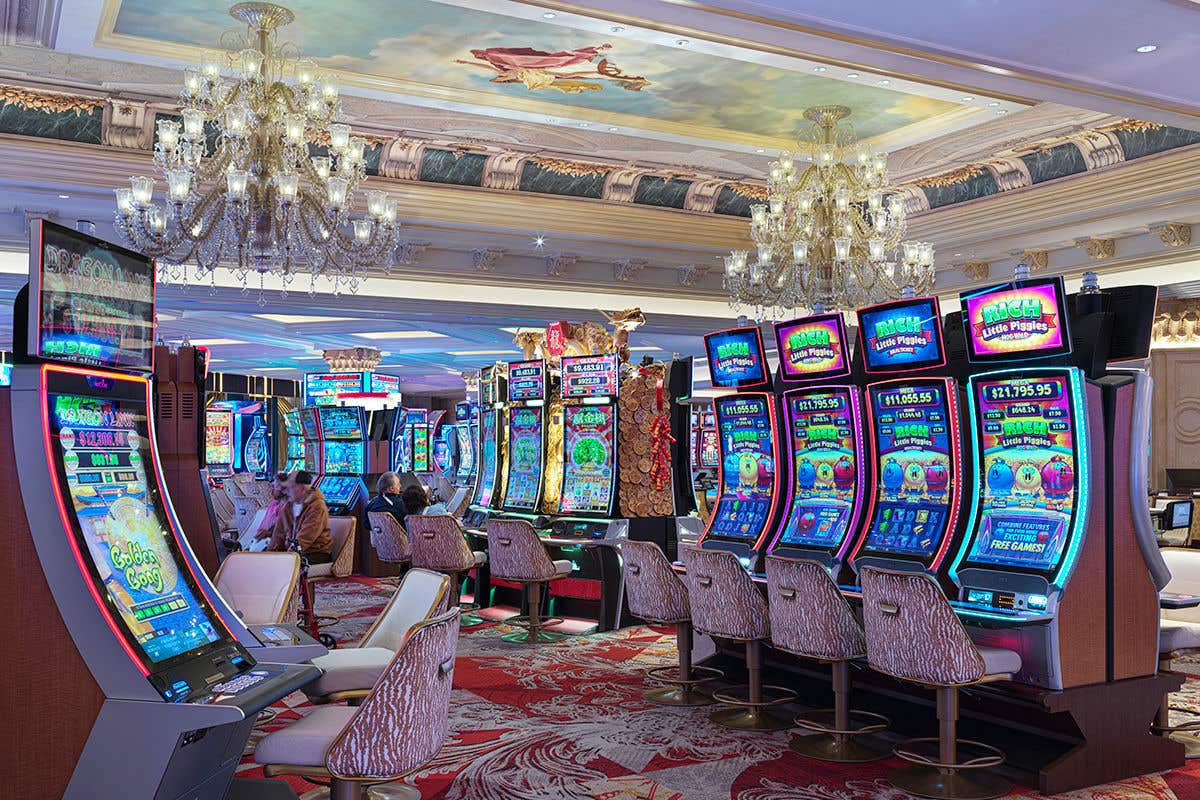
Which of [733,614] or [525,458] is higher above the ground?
[525,458]

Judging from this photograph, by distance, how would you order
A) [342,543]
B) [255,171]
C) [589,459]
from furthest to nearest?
[589,459], [342,543], [255,171]

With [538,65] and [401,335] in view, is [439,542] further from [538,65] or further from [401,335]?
[401,335]

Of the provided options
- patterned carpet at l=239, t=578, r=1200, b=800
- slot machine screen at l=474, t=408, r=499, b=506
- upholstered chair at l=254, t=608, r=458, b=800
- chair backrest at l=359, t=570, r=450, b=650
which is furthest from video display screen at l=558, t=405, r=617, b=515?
upholstered chair at l=254, t=608, r=458, b=800

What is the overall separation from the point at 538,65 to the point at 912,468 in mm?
3776

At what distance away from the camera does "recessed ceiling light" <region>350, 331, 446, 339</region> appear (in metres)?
14.7

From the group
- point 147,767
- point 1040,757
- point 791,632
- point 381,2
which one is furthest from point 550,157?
point 147,767

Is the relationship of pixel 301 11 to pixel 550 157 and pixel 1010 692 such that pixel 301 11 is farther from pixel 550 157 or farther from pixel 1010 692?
pixel 1010 692

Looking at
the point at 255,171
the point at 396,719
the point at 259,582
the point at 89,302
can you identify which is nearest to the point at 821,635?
the point at 396,719

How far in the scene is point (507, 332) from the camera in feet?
46.8

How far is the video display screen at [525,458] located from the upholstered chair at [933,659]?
4.51 metres

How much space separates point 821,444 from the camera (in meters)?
5.34

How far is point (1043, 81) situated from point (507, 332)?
9.45 m

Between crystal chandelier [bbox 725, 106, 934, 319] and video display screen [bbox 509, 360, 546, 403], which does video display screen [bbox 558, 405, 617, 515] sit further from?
crystal chandelier [bbox 725, 106, 934, 319]

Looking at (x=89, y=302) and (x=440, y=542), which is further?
(x=440, y=542)
